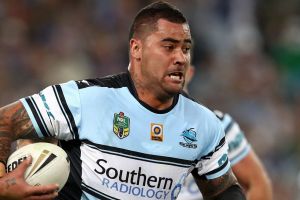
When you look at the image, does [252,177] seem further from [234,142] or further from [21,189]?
[21,189]

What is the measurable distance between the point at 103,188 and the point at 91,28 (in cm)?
856

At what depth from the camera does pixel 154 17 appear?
5.80 m

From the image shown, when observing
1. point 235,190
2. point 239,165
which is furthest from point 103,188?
point 239,165

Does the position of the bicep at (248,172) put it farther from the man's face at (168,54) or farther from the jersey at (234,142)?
the man's face at (168,54)

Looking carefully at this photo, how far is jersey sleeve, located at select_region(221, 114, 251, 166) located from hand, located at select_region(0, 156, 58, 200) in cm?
308

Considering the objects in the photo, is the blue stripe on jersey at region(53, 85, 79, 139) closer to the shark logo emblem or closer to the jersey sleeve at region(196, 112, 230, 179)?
the shark logo emblem

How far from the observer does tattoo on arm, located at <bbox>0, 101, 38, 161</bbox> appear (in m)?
5.46

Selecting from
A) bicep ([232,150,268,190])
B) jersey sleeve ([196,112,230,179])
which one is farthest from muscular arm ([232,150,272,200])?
jersey sleeve ([196,112,230,179])

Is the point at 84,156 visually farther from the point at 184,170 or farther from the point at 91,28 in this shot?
the point at 91,28

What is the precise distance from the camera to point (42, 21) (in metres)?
13.5

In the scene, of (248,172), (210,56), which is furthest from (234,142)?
(210,56)

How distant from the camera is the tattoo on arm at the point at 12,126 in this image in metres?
5.46

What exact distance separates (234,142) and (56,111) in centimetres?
293

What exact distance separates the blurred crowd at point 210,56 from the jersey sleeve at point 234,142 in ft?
15.5
